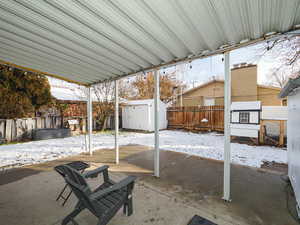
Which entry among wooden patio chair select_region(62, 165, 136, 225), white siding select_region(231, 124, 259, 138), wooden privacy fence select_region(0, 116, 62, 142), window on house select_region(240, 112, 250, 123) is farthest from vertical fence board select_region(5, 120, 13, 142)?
window on house select_region(240, 112, 250, 123)

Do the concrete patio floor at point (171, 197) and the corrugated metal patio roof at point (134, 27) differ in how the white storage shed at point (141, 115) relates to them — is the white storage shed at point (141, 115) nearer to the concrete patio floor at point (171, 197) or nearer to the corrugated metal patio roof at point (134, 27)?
the concrete patio floor at point (171, 197)

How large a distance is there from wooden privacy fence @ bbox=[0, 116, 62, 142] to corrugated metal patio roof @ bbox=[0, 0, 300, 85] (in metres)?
5.59

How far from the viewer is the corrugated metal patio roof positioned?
1404 millimetres

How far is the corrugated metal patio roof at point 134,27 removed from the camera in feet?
4.61

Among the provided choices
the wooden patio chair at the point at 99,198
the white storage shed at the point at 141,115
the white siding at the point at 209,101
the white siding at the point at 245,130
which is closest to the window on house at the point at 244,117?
the white siding at the point at 245,130

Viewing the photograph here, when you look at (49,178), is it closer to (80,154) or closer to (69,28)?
(80,154)

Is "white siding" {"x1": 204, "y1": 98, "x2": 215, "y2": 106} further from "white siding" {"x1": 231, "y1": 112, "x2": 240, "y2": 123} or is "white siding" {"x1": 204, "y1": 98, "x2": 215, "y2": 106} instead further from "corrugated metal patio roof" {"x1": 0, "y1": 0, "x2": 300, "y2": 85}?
"corrugated metal patio roof" {"x1": 0, "y1": 0, "x2": 300, "y2": 85}

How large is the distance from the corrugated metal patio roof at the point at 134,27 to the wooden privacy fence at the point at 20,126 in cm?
559

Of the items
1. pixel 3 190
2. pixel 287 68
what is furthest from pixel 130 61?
pixel 287 68

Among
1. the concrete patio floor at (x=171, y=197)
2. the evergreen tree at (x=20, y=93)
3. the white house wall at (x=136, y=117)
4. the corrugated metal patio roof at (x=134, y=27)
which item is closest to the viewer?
the corrugated metal patio roof at (x=134, y=27)

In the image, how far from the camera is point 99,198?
1.51 meters

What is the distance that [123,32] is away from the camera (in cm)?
185

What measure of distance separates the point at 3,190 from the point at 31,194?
2.20 feet

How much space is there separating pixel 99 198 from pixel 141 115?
351 inches
